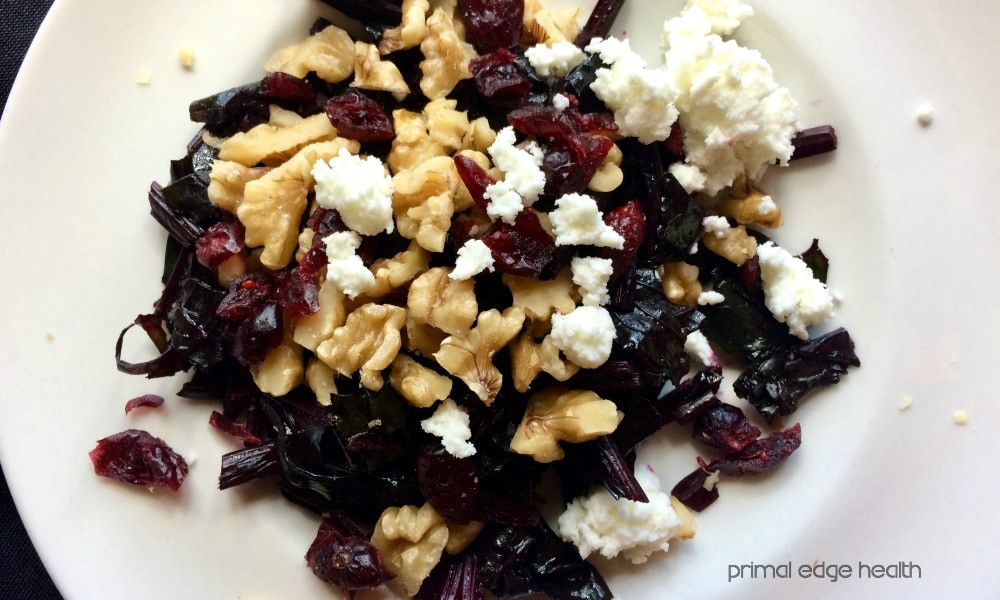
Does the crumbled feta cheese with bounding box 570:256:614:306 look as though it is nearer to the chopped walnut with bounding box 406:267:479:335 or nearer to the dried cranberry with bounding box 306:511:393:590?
the chopped walnut with bounding box 406:267:479:335

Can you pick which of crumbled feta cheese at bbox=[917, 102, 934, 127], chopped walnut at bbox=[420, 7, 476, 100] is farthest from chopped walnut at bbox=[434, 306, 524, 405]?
crumbled feta cheese at bbox=[917, 102, 934, 127]

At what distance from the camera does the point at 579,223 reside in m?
1.66

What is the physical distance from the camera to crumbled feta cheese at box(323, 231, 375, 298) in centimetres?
162

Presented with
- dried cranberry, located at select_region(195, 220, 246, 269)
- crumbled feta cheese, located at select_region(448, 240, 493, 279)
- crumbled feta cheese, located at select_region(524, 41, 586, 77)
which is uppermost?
crumbled feta cheese, located at select_region(524, 41, 586, 77)

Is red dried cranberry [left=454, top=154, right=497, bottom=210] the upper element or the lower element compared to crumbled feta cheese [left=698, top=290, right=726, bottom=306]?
upper

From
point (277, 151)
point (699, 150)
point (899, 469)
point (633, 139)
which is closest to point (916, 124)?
point (699, 150)

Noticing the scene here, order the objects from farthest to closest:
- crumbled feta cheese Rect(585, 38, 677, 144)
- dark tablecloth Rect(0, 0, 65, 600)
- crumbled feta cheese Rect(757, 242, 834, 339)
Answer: dark tablecloth Rect(0, 0, 65, 600), crumbled feta cheese Rect(757, 242, 834, 339), crumbled feta cheese Rect(585, 38, 677, 144)

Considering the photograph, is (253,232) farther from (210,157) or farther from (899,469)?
(899,469)

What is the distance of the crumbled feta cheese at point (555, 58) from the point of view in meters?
1.84

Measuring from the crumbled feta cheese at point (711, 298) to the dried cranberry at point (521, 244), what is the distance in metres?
0.55

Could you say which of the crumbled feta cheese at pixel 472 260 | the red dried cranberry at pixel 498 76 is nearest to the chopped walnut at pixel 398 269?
the crumbled feta cheese at pixel 472 260

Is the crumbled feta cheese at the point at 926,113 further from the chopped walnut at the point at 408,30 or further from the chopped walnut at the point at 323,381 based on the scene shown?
the chopped walnut at the point at 323,381

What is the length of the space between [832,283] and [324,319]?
1.39 meters

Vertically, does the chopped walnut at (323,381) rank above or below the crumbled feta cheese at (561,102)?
below
